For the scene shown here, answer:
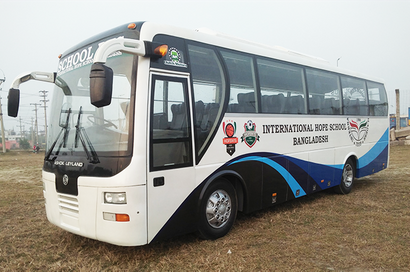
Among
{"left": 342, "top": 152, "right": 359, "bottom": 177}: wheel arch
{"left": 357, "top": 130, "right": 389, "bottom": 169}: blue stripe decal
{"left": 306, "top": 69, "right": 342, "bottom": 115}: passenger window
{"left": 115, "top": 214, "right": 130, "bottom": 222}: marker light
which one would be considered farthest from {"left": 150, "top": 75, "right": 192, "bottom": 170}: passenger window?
{"left": 357, "top": 130, "right": 389, "bottom": 169}: blue stripe decal

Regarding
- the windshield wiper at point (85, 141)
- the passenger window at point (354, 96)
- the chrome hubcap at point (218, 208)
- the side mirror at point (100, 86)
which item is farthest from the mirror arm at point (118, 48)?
the passenger window at point (354, 96)

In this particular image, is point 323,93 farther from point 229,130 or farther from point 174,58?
point 174,58

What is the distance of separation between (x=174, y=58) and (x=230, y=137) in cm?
153

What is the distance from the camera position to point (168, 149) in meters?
4.62

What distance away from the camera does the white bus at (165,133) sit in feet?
14.1

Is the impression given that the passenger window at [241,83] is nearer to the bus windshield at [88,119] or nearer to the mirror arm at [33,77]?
the bus windshield at [88,119]

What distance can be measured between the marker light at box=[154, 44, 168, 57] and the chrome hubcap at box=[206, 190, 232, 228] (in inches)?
87.1

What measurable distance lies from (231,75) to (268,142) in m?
1.45

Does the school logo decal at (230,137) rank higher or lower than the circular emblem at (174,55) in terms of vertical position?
lower

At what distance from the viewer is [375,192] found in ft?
29.7

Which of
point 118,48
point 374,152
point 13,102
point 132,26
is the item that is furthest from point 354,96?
point 13,102

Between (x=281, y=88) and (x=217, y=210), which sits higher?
(x=281, y=88)

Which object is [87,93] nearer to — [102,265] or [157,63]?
[157,63]

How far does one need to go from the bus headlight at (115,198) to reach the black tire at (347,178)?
6.41 m
